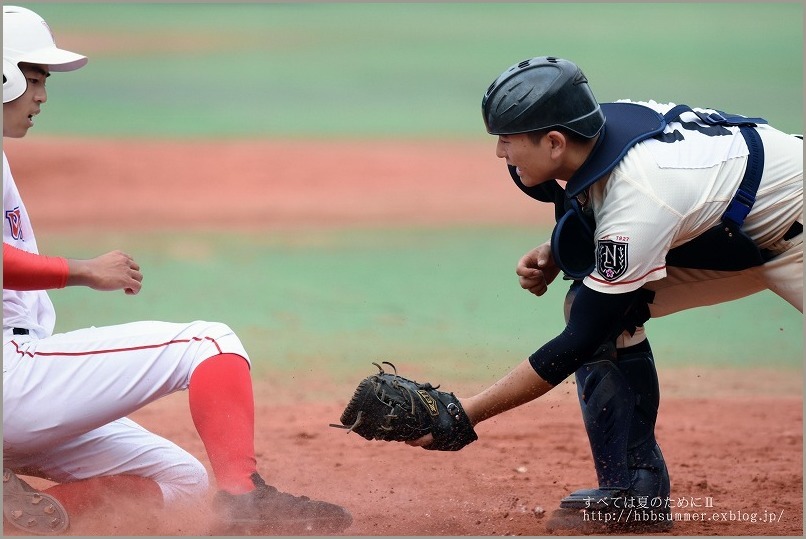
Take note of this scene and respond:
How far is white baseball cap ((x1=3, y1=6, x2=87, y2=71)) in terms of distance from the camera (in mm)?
3322

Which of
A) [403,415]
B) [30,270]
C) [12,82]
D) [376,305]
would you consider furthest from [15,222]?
[376,305]

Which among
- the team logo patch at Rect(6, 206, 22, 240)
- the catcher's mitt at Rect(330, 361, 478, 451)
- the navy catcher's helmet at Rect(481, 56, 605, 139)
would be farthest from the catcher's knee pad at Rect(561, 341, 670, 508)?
the team logo patch at Rect(6, 206, 22, 240)

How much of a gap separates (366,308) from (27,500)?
462cm

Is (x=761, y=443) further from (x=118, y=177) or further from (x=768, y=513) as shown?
(x=118, y=177)

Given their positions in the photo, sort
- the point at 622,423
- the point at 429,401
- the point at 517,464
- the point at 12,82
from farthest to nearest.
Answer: the point at 517,464 → the point at 622,423 → the point at 429,401 → the point at 12,82

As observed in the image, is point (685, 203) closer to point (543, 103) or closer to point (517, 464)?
point (543, 103)

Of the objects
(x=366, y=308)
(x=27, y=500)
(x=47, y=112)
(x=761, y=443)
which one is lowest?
(x=47, y=112)

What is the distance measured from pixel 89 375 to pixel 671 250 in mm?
1805

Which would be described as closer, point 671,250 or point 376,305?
point 671,250

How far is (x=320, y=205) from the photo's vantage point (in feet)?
38.5

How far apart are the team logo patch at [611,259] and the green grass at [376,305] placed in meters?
2.90

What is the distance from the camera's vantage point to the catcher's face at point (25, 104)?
3328 millimetres

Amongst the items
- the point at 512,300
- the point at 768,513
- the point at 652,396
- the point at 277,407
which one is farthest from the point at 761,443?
the point at 512,300

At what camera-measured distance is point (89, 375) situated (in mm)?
3166
